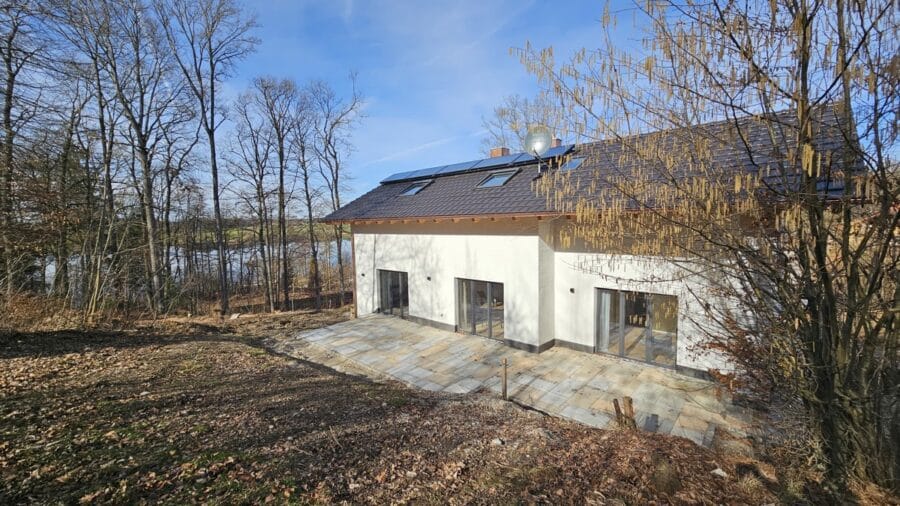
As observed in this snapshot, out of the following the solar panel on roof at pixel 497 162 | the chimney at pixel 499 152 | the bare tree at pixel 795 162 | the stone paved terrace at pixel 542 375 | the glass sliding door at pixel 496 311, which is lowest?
the stone paved terrace at pixel 542 375

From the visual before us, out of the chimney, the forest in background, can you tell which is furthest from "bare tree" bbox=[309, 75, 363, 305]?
the chimney

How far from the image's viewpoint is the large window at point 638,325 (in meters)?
7.51

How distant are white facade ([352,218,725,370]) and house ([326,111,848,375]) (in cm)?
3

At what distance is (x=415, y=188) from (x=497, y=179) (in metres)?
3.60

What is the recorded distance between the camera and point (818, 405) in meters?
3.24

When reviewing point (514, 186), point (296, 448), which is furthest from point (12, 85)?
point (514, 186)

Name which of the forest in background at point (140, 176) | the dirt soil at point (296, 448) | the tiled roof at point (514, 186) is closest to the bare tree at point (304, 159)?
the forest in background at point (140, 176)

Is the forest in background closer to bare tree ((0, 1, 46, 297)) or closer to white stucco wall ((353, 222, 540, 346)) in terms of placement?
bare tree ((0, 1, 46, 297))

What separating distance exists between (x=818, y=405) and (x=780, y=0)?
336cm

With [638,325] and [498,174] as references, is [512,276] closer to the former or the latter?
[638,325]

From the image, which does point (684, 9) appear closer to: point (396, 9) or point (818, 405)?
point (818, 405)

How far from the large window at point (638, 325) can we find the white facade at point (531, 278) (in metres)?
0.20

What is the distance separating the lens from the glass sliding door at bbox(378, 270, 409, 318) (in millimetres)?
12211

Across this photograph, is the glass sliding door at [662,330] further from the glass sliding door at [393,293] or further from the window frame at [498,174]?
the glass sliding door at [393,293]
